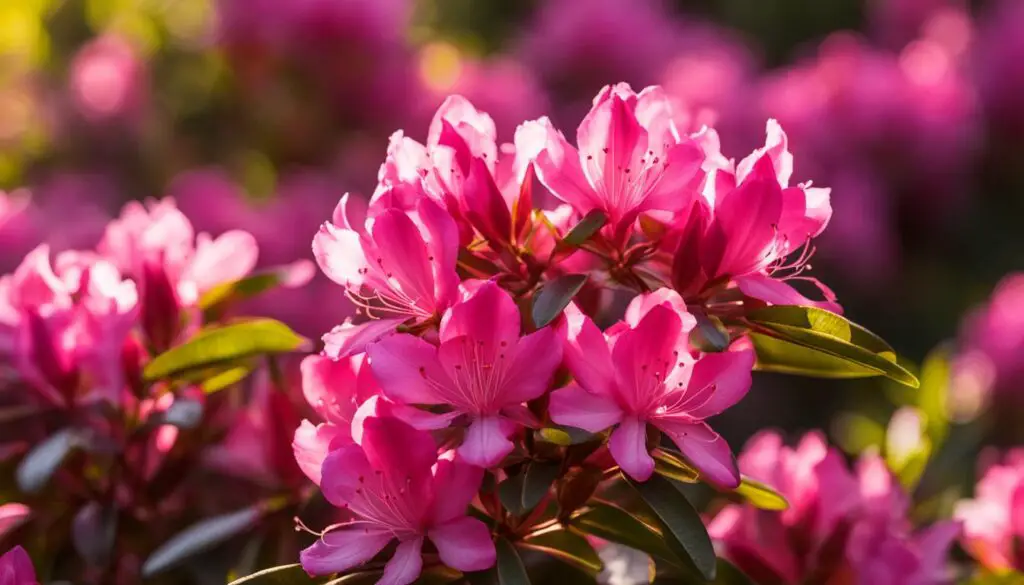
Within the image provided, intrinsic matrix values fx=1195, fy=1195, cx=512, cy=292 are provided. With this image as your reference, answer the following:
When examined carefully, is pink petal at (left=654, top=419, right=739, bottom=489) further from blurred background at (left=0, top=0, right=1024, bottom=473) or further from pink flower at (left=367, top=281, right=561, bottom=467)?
blurred background at (left=0, top=0, right=1024, bottom=473)

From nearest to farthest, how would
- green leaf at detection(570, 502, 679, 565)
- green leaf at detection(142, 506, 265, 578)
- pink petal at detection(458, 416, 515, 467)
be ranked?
pink petal at detection(458, 416, 515, 467) < green leaf at detection(570, 502, 679, 565) < green leaf at detection(142, 506, 265, 578)

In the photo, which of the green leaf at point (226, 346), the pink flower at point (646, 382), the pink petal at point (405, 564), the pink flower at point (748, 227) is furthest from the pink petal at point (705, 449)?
the green leaf at point (226, 346)

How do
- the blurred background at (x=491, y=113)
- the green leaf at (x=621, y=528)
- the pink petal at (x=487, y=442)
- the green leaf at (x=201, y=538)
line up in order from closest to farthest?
the pink petal at (x=487, y=442) → the green leaf at (x=621, y=528) → the green leaf at (x=201, y=538) → the blurred background at (x=491, y=113)

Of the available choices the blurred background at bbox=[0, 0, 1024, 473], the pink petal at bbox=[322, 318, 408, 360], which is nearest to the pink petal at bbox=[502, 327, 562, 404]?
the pink petal at bbox=[322, 318, 408, 360]

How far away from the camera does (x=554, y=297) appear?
2.90ft

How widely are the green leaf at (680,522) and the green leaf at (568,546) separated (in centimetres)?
10

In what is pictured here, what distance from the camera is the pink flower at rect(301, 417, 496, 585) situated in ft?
2.81

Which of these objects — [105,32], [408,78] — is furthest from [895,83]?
[105,32]

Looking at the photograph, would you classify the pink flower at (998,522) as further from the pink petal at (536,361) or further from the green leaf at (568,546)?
the pink petal at (536,361)

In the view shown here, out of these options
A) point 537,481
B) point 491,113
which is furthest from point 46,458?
point 491,113

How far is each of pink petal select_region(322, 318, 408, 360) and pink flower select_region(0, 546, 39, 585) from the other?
294 mm

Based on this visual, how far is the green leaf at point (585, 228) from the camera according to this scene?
0.91m

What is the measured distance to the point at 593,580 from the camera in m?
1.02

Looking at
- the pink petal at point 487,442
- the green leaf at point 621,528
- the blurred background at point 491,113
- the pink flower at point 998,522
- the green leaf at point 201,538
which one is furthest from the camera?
the blurred background at point 491,113
